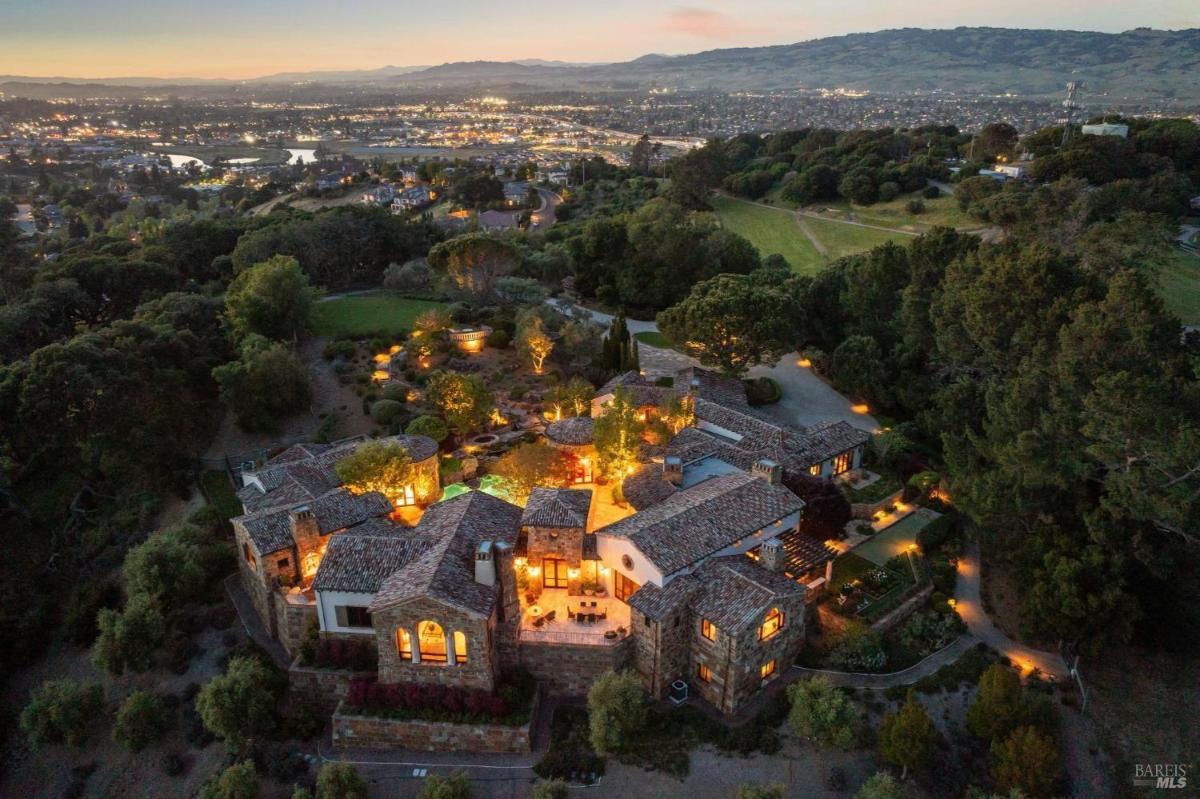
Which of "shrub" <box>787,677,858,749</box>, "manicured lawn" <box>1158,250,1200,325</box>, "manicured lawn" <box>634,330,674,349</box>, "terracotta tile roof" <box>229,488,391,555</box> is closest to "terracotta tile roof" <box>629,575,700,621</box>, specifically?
"shrub" <box>787,677,858,749</box>

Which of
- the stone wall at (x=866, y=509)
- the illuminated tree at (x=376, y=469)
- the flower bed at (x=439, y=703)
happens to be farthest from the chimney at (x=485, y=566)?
the stone wall at (x=866, y=509)

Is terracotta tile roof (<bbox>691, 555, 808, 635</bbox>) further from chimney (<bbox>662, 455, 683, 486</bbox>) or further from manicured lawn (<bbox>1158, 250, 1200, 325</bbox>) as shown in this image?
manicured lawn (<bbox>1158, 250, 1200, 325</bbox>)

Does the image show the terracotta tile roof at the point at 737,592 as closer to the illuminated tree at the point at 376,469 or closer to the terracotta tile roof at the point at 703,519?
the terracotta tile roof at the point at 703,519

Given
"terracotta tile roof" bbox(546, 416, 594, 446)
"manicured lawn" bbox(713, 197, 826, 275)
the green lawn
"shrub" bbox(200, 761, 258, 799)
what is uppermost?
"manicured lawn" bbox(713, 197, 826, 275)

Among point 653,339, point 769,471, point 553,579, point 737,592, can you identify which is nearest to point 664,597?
point 737,592

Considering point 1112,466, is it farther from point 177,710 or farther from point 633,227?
point 633,227

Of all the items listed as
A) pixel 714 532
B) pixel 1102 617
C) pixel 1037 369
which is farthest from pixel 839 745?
pixel 1037 369
